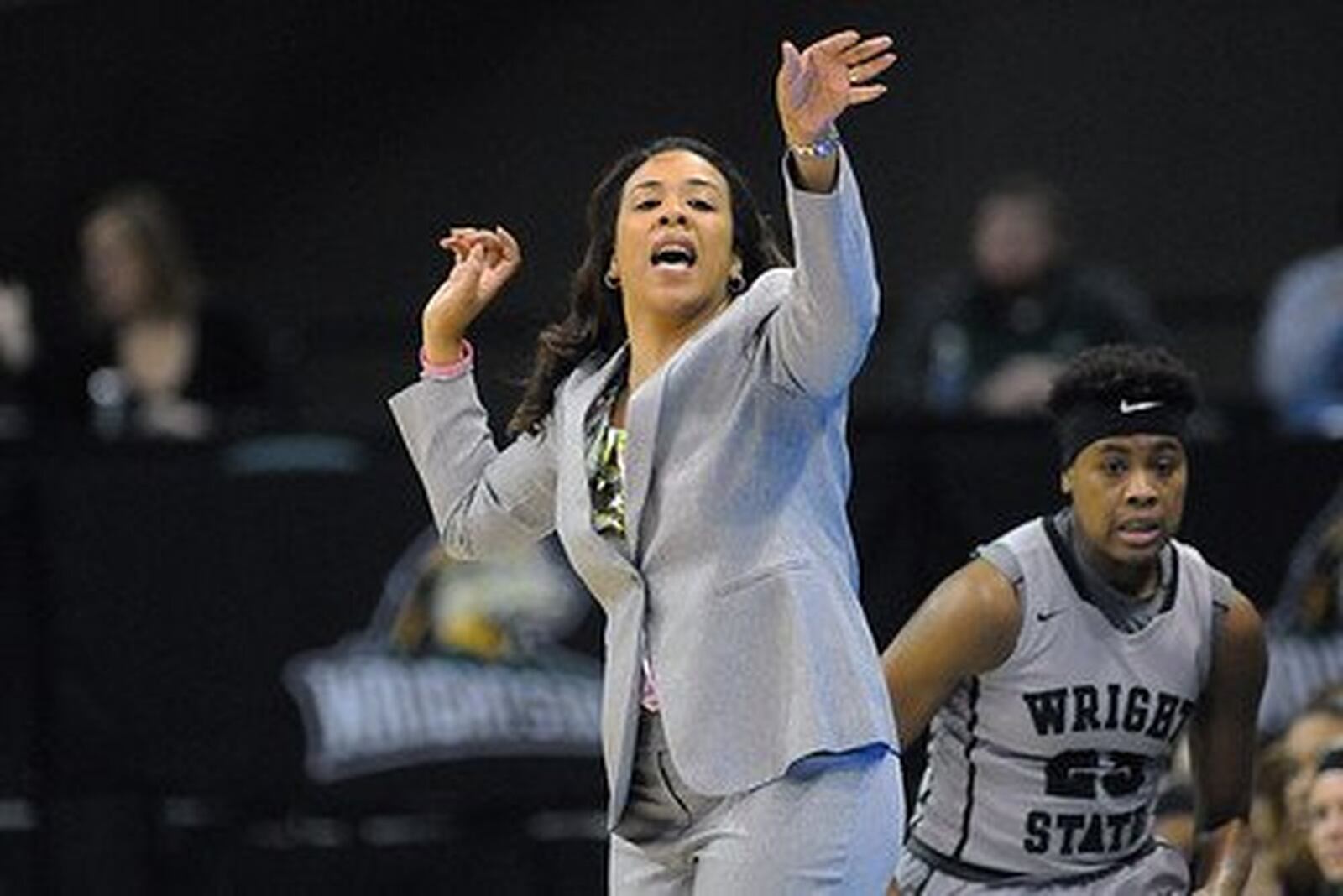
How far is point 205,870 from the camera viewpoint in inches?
397

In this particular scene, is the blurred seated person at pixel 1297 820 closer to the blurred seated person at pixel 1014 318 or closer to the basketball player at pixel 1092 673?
the basketball player at pixel 1092 673

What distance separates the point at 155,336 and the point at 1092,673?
4500 mm

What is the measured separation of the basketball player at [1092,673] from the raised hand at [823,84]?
1326mm

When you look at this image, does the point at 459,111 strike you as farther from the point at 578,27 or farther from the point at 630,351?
Result: the point at 630,351

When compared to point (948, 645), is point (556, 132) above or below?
above

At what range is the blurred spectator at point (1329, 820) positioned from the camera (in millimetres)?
8039

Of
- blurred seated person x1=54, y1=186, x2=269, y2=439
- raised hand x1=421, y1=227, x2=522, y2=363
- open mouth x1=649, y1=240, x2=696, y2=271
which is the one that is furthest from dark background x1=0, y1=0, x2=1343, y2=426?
open mouth x1=649, y1=240, x2=696, y2=271

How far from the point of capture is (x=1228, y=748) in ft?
24.1

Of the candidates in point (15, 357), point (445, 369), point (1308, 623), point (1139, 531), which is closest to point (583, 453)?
point (445, 369)

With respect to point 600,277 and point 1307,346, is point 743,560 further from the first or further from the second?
point 1307,346

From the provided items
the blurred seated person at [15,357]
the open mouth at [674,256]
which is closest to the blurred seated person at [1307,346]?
the blurred seated person at [15,357]

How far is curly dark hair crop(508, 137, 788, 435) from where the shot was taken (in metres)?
6.62

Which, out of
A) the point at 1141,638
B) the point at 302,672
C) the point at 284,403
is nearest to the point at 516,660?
the point at 302,672

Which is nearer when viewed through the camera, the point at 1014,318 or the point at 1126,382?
the point at 1126,382
